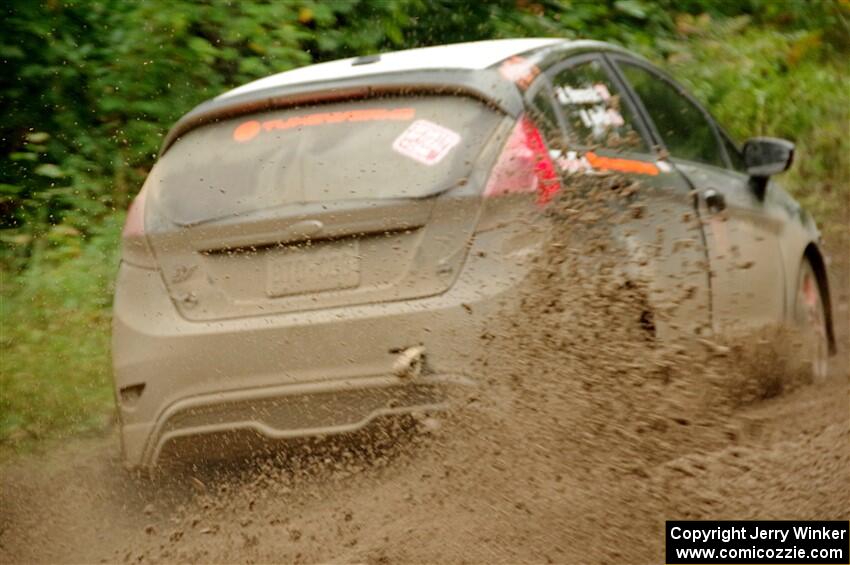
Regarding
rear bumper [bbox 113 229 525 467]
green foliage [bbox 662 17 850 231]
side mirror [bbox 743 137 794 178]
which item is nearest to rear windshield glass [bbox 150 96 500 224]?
rear bumper [bbox 113 229 525 467]

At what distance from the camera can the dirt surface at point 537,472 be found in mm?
3953

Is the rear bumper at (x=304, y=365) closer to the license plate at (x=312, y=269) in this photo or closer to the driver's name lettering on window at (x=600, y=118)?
the license plate at (x=312, y=269)

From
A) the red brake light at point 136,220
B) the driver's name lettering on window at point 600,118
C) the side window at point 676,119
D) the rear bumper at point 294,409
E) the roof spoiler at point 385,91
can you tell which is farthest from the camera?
the side window at point 676,119

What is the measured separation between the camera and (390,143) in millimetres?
4559

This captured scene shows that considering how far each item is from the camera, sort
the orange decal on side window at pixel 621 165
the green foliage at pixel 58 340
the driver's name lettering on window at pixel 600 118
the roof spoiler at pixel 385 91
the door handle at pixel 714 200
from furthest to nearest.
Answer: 1. the green foliage at pixel 58 340
2. the door handle at pixel 714 200
3. the driver's name lettering on window at pixel 600 118
4. the orange decal on side window at pixel 621 165
5. the roof spoiler at pixel 385 91

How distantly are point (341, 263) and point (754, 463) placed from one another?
4.66 ft

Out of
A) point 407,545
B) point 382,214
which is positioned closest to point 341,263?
point 382,214

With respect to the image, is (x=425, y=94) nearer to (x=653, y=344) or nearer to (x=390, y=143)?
(x=390, y=143)

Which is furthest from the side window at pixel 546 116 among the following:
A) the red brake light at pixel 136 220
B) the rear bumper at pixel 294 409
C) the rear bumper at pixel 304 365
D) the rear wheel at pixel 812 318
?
the rear wheel at pixel 812 318

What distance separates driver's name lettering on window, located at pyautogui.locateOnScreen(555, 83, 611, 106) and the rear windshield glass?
0.54 m

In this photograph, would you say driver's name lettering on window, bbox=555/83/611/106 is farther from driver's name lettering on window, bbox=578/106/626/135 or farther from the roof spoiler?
the roof spoiler

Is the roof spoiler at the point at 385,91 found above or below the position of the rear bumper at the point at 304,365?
above

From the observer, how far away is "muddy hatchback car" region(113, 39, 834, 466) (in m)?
4.34

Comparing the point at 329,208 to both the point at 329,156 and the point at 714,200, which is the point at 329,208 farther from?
the point at 714,200
